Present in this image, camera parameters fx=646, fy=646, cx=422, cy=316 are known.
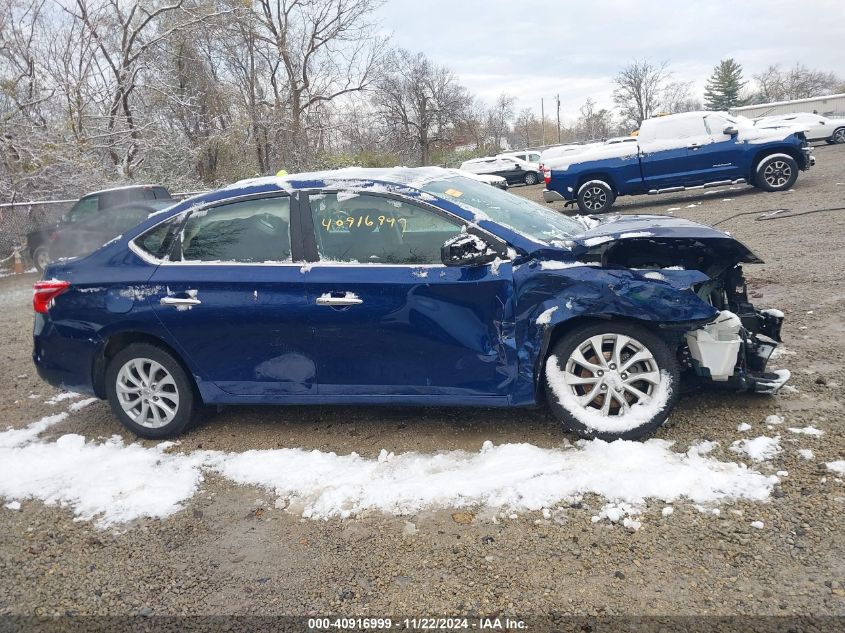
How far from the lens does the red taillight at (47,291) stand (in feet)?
14.5

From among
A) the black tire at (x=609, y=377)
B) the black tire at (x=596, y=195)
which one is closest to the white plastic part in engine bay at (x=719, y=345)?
the black tire at (x=609, y=377)

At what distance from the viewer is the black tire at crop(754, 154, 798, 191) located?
13258mm

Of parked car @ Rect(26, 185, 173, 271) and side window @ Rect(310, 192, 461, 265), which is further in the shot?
parked car @ Rect(26, 185, 173, 271)

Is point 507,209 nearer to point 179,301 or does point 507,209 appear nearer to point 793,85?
point 179,301

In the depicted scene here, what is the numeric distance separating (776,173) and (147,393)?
13.4 metres

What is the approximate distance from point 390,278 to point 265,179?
1248mm

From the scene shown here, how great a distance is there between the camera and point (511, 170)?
30.0 metres

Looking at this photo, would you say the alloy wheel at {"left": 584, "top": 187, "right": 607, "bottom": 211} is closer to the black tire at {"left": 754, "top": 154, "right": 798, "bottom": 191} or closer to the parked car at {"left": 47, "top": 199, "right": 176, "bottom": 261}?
the black tire at {"left": 754, "top": 154, "right": 798, "bottom": 191}

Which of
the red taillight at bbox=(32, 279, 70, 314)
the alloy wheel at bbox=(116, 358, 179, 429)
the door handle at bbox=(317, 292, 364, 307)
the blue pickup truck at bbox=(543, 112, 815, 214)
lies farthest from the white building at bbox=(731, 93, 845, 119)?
the red taillight at bbox=(32, 279, 70, 314)

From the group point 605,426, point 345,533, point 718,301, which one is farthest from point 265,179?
point 718,301

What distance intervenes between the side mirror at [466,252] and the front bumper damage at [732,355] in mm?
1271

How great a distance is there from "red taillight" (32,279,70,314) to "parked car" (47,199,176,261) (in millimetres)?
8543

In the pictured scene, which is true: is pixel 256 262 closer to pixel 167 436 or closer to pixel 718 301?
pixel 167 436

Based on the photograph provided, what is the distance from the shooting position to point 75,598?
9.43 ft
